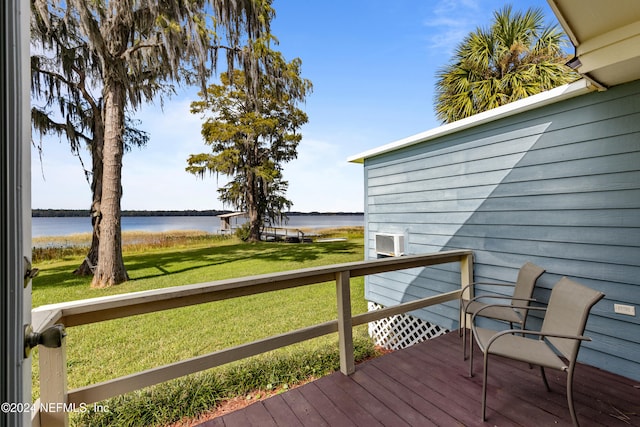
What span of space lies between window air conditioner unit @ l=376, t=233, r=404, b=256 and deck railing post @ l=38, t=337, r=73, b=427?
3921 millimetres

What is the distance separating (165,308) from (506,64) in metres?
9.64

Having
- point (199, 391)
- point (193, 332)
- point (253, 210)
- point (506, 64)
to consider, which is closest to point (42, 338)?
point (199, 391)

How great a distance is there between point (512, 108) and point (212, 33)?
6523 mm

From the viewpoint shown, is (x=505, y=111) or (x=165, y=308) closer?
(x=165, y=308)

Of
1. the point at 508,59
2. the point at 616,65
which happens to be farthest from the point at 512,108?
the point at 508,59

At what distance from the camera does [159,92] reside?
810 centimetres

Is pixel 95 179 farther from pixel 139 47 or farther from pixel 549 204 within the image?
pixel 549 204

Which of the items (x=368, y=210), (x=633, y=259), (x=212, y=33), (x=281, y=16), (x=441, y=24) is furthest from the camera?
(x=281, y=16)

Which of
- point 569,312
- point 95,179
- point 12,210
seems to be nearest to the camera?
point 12,210

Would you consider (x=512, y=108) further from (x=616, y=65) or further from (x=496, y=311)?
(x=496, y=311)

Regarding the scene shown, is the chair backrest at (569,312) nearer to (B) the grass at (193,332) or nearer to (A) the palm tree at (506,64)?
(B) the grass at (193,332)

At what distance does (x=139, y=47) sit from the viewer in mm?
6863

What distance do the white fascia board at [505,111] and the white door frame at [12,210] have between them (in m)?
3.48

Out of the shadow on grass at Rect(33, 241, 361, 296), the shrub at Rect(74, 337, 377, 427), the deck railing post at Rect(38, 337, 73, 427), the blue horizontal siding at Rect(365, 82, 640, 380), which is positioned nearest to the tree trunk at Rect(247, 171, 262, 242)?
Answer: the shadow on grass at Rect(33, 241, 361, 296)
